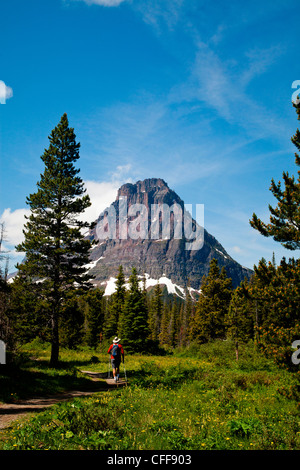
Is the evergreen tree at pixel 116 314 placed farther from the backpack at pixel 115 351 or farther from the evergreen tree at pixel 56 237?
the backpack at pixel 115 351

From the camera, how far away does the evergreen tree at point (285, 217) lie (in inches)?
463

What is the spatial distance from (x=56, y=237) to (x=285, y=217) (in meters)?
15.3

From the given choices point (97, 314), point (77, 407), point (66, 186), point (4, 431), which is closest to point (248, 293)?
point (77, 407)

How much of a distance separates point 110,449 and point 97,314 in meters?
49.7

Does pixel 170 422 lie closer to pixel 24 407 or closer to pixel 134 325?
pixel 24 407

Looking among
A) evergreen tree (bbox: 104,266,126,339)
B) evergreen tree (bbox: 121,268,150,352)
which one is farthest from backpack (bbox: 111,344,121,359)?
evergreen tree (bbox: 104,266,126,339)

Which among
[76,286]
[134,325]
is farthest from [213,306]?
[76,286]

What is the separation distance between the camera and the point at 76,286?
20.5m

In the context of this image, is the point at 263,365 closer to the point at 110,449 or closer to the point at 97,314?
the point at 110,449

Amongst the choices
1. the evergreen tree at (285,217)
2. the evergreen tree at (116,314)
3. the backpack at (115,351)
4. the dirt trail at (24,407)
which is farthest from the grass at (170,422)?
the evergreen tree at (116,314)

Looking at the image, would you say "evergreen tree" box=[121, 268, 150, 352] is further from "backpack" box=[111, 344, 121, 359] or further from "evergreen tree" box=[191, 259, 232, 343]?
"backpack" box=[111, 344, 121, 359]

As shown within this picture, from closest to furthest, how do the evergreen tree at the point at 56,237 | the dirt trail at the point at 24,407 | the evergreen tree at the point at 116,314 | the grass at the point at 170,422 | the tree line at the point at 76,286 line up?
the grass at the point at 170,422 → the dirt trail at the point at 24,407 → the tree line at the point at 76,286 → the evergreen tree at the point at 56,237 → the evergreen tree at the point at 116,314

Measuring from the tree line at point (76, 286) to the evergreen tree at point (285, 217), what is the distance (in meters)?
0.04

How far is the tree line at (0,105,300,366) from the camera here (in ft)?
36.4
